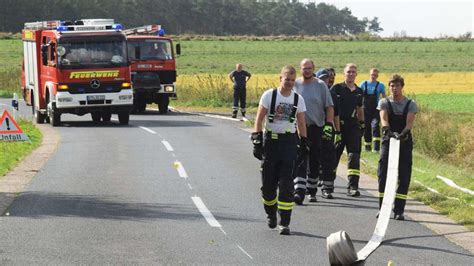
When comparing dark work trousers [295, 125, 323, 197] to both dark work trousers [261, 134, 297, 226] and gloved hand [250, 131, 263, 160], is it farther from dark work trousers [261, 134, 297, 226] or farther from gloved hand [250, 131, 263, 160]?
gloved hand [250, 131, 263, 160]

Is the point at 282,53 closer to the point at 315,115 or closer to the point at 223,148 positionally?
the point at 223,148

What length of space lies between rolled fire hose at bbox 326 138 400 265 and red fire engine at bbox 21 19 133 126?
17.2m

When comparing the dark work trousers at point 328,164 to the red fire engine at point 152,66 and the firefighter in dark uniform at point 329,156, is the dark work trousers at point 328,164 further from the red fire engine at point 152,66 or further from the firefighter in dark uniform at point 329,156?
the red fire engine at point 152,66

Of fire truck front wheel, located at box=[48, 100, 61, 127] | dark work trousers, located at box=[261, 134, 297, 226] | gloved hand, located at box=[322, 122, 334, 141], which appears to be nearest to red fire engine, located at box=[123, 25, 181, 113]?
fire truck front wheel, located at box=[48, 100, 61, 127]

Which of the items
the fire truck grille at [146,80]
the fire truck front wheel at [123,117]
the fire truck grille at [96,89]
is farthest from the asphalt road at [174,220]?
the fire truck grille at [146,80]

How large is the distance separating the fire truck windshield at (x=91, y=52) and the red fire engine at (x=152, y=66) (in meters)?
4.93

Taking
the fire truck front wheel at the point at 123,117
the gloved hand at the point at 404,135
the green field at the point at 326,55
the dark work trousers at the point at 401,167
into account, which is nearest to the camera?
the gloved hand at the point at 404,135

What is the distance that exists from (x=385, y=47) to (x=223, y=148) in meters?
84.5

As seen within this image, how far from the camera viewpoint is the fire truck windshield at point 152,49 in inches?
1342

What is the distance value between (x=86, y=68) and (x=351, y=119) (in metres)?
15.2

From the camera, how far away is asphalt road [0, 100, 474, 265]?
9.41 m

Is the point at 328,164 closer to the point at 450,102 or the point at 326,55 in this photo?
the point at 450,102

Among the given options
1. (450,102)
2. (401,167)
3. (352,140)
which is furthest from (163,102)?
(401,167)

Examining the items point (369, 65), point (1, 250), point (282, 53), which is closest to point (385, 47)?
point (282, 53)
